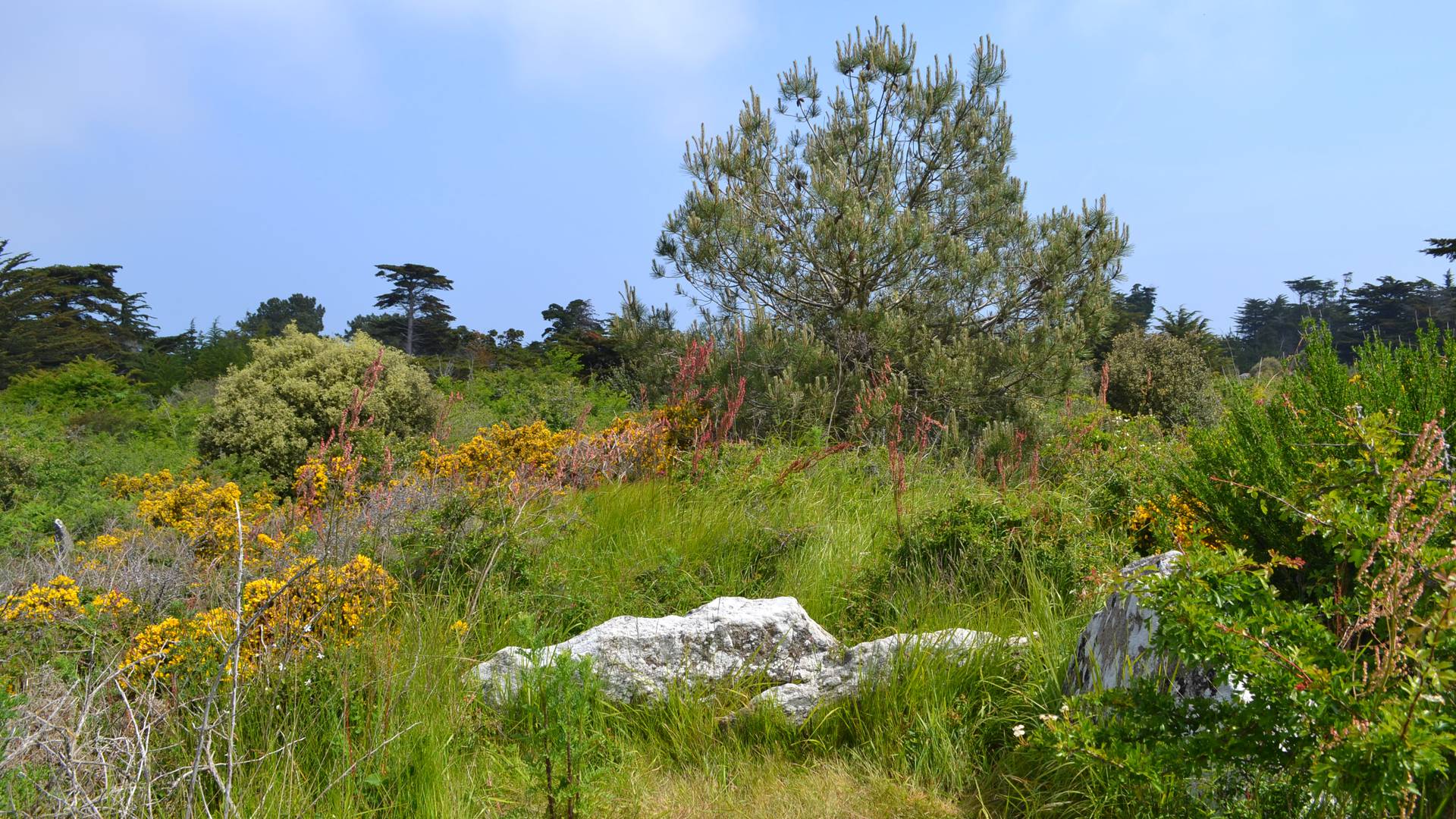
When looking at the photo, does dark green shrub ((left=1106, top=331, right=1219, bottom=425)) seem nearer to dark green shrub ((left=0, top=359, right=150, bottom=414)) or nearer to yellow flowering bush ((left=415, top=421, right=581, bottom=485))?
yellow flowering bush ((left=415, top=421, right=581, bottom=485))

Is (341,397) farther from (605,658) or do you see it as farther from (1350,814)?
(1350,814)

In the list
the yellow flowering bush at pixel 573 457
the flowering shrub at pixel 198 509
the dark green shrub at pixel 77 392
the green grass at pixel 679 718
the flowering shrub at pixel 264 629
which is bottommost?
the green grass at pixel 679 718

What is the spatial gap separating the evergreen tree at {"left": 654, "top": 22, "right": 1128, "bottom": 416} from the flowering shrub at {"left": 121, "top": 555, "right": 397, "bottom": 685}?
717cm

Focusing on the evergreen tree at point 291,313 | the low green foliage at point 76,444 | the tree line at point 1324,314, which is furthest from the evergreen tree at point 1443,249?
the evergreen tree at point 291,313

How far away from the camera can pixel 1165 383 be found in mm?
14523

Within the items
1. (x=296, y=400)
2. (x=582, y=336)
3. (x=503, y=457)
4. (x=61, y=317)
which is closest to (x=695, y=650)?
(x=503, y=457)

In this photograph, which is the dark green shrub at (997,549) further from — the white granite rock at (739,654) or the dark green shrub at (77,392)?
the dark green shrub at (77,392)

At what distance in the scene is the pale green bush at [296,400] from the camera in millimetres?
9922

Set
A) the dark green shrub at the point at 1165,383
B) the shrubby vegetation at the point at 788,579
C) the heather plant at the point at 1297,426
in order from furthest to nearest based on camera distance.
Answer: the dark green shrub at the point at 1165,383 → the heather plant at the point at 1297,426 → the shrubby vegetation at the point at 788,579

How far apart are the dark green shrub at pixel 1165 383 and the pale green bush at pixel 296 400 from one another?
431 inches

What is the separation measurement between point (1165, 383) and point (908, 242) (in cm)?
737

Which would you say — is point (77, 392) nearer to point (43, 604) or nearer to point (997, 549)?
point (43, 604)

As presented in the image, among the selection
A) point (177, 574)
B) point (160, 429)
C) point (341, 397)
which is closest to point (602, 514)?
point (177, 574)

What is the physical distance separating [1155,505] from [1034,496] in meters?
0.77
